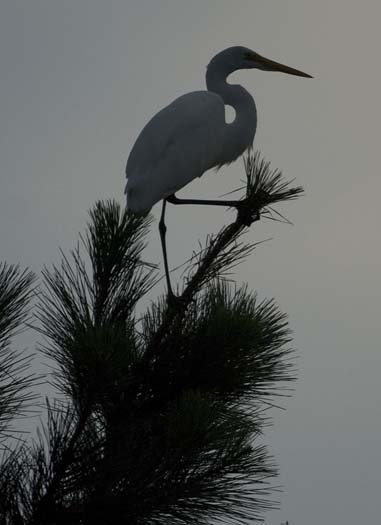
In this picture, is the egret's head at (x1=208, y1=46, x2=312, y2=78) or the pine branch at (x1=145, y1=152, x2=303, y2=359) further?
the egret's head at (x1=208, y1=46, x2=312, y2=78)

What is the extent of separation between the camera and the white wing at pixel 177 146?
3.62 meters

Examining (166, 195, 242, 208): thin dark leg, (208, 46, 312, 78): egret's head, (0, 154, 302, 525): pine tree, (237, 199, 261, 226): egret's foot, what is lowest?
(0, 154, 302, 525): pine tree

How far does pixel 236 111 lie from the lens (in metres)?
4.20

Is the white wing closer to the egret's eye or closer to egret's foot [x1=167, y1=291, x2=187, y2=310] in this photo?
the egret's eye

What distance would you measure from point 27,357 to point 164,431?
332 millimetres

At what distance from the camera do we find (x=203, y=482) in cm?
179

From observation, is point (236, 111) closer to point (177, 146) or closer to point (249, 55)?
point (249, 55)

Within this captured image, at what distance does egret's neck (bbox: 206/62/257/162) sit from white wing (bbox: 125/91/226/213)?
0.06m

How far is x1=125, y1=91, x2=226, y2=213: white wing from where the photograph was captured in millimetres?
3615

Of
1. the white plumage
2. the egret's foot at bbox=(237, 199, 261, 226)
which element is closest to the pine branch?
the egret's foot at bbox=(237, 199, 261, 226)

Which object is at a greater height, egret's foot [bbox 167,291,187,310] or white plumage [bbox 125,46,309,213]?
white plumage [bbox 125,46,309,213]

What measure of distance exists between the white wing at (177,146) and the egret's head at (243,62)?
0.20 metres

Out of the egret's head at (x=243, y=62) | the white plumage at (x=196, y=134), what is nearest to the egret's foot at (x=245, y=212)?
the white plumage at (x=196, y=134)

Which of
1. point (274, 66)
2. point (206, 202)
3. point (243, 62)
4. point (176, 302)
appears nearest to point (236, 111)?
point (243, 62)
